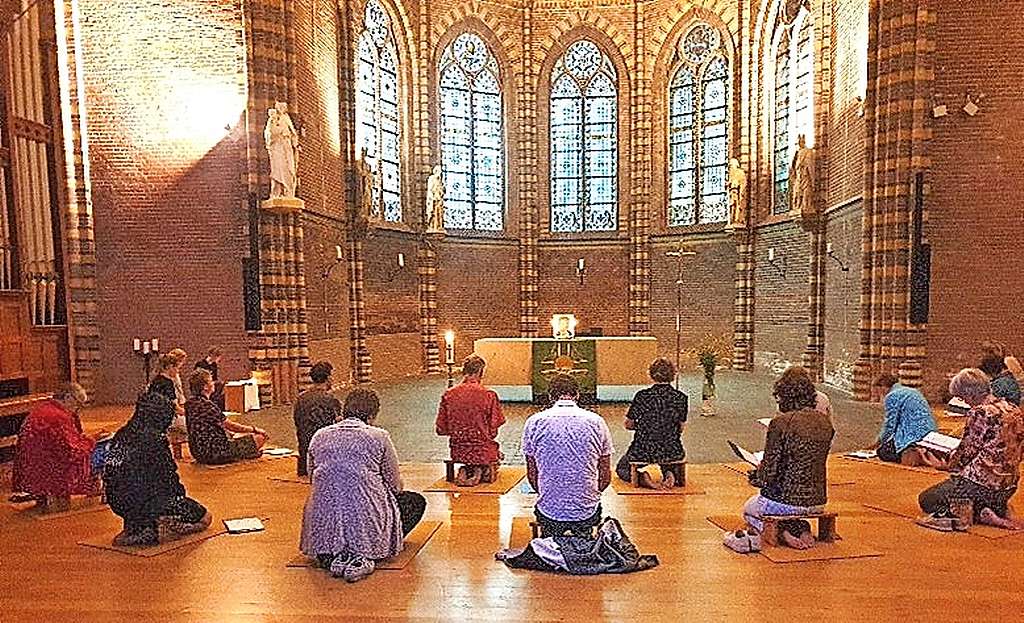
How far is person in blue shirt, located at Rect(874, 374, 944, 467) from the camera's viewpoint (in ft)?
27.2

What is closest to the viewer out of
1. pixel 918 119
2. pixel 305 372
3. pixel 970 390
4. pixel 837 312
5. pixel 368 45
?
pixel 970 390

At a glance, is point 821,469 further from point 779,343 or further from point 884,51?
point 779,343

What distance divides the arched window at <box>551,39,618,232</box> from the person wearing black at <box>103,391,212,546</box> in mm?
17738

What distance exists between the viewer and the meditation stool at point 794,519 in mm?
5590

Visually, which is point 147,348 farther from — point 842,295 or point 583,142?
point 842,295

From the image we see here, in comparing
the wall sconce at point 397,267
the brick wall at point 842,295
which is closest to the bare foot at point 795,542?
Answer: the brick wall at point 842,295

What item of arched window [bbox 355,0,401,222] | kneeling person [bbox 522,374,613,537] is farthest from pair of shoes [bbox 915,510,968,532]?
arched window [bbox 355,0,401,222]

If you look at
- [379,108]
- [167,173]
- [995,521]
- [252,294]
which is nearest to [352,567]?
[995,521]

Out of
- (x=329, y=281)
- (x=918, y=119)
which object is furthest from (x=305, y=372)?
(x=918, y=119)

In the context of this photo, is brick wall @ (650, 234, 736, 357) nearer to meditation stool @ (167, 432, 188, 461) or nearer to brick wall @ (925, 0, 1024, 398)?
brick wall @ (925, 0, 1024, 398)

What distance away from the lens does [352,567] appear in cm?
519

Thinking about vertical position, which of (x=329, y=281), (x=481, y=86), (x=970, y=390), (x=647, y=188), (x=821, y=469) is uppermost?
(x=481, y=86)

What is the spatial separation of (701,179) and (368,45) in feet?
34.2

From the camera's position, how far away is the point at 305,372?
47.8 ft
